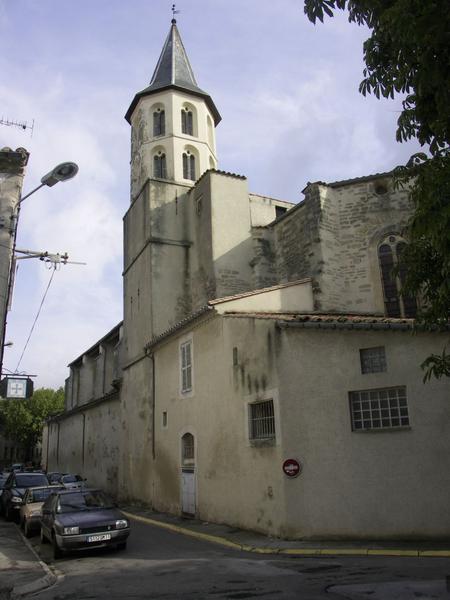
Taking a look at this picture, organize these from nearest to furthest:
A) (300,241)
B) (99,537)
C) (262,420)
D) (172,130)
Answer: (99,537) < (262,420) < (300,241) < (172,130)

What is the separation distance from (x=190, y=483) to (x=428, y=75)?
13.9 meters

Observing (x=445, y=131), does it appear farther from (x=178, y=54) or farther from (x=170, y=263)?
(x=178, y=54)

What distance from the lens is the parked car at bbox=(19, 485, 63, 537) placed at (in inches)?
571

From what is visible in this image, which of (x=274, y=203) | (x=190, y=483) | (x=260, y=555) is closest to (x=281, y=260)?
(x=274, y=203)

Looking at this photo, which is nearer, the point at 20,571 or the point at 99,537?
the point at 20,571

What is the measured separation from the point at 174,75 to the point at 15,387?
22.1 m

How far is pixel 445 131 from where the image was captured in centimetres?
622

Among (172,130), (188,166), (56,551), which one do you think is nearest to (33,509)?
(56,551)

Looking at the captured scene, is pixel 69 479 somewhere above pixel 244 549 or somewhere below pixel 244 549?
above

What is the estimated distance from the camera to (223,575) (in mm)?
8484

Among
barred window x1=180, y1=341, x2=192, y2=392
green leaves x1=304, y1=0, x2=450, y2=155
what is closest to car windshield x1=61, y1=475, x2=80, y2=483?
barred window x1=180, y1=341, x2=192, y2=392

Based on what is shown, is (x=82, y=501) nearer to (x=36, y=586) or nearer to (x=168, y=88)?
(x=36, y=586)

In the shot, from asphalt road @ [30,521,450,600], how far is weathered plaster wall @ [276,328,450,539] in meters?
1.69

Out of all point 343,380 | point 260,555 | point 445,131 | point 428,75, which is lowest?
point 260,555
